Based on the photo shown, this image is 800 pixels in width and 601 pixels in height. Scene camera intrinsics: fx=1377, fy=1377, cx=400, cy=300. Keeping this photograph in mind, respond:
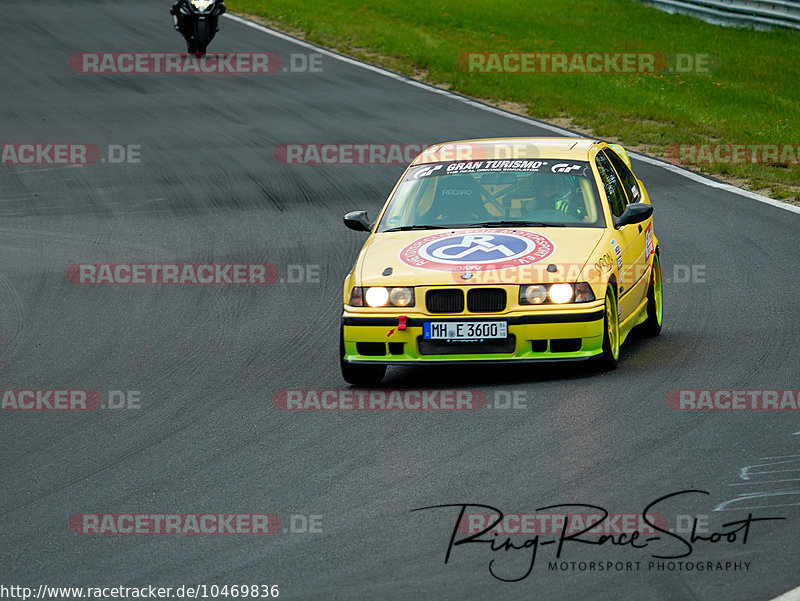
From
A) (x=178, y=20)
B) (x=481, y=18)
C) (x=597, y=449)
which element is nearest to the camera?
(x=597, y=449)

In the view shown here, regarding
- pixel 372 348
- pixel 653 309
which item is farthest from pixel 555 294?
pixel 653 309

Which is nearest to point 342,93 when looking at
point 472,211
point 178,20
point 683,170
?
point 178,20

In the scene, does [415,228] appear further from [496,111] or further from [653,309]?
[496,111]

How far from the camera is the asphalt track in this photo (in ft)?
19.3

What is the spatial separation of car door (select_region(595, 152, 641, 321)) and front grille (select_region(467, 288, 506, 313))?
3.30ft

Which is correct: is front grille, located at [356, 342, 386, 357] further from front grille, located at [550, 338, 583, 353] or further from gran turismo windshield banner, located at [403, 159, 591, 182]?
gran turismo windshield banner, located at [403, 159, 591, 182]

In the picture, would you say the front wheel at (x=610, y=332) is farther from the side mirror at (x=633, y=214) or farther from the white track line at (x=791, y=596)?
the white track line at (x=791, y=596)

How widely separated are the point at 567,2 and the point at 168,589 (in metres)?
36.7

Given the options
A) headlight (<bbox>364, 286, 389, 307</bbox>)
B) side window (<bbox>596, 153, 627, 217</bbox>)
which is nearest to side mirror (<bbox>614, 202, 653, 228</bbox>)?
side window (<bbox>596, 153, 627, 217</bbox>)

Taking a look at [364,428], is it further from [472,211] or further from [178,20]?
[178,20]

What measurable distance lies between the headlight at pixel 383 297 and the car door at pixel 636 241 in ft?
5.71

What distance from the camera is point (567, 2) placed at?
40.5m

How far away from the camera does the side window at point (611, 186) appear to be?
403 inches

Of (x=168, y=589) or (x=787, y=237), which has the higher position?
(x=168, y=589)
